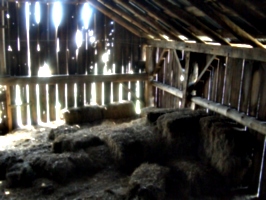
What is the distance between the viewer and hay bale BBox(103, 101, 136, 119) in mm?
9203

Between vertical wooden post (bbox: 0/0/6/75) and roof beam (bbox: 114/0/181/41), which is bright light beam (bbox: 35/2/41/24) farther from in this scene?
roof beam (bbox: 114/0/181/41)

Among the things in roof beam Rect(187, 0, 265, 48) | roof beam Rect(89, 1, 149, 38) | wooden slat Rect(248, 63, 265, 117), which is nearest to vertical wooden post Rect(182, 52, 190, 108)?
wooden slat Rect(248, 63, 265, 117)

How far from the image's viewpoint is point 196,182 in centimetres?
489

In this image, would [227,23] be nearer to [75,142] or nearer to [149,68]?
[75,142]

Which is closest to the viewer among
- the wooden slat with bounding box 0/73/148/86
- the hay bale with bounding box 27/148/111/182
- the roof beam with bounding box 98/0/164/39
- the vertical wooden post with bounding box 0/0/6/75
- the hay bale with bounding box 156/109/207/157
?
the hay bale with bounding box 27/148/111/182

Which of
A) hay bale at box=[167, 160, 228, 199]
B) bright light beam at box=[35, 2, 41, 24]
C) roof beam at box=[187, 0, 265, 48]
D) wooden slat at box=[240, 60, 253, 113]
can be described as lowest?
hay bale at box=[167, 160, 228, 199]

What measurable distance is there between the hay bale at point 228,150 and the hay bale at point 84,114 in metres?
4.30

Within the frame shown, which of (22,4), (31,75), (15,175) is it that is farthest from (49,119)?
(15,175)

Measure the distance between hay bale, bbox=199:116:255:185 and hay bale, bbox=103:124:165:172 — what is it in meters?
0.93

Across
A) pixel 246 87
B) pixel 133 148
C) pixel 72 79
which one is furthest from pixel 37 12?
pixel 246 87

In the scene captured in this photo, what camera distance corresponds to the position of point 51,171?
207 inches

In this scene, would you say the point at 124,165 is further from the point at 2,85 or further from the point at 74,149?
the point at 2,85

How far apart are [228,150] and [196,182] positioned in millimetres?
774

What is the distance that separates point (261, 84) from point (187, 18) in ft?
5.74
